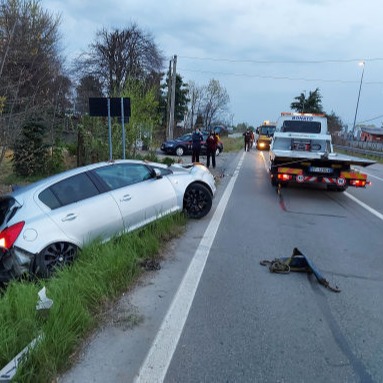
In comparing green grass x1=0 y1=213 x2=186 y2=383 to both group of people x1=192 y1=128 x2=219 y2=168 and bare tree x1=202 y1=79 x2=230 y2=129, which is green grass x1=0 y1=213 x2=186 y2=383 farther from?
bare tree x1=202 y1=79 x2=230 y2=129

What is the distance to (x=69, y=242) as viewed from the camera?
5426 mm

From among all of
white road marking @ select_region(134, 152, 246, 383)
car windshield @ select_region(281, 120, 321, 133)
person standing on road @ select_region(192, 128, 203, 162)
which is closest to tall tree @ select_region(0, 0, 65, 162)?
white road marking @ select_region(134, 152, 246, 383)

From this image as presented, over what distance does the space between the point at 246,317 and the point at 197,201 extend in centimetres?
421

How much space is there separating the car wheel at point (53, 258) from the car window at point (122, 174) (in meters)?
1.30

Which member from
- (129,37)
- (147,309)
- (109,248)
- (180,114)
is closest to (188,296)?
(147,309)

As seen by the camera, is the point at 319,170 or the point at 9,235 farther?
the point at 319,170

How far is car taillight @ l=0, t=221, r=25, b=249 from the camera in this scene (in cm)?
489

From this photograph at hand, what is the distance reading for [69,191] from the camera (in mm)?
5773

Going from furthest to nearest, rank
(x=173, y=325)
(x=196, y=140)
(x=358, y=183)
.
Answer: (x=196, y=140)
(x=358, y=183)
(x=173, y=325)

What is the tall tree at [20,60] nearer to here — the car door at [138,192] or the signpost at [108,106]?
the signpost at [108,106]

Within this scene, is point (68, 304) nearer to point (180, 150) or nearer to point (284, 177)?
point (284, 177)

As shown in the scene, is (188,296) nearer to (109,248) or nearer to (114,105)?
(109,248)

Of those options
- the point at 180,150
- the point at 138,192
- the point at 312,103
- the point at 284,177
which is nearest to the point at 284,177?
the point at 284,177

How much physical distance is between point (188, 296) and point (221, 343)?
3.32ft
